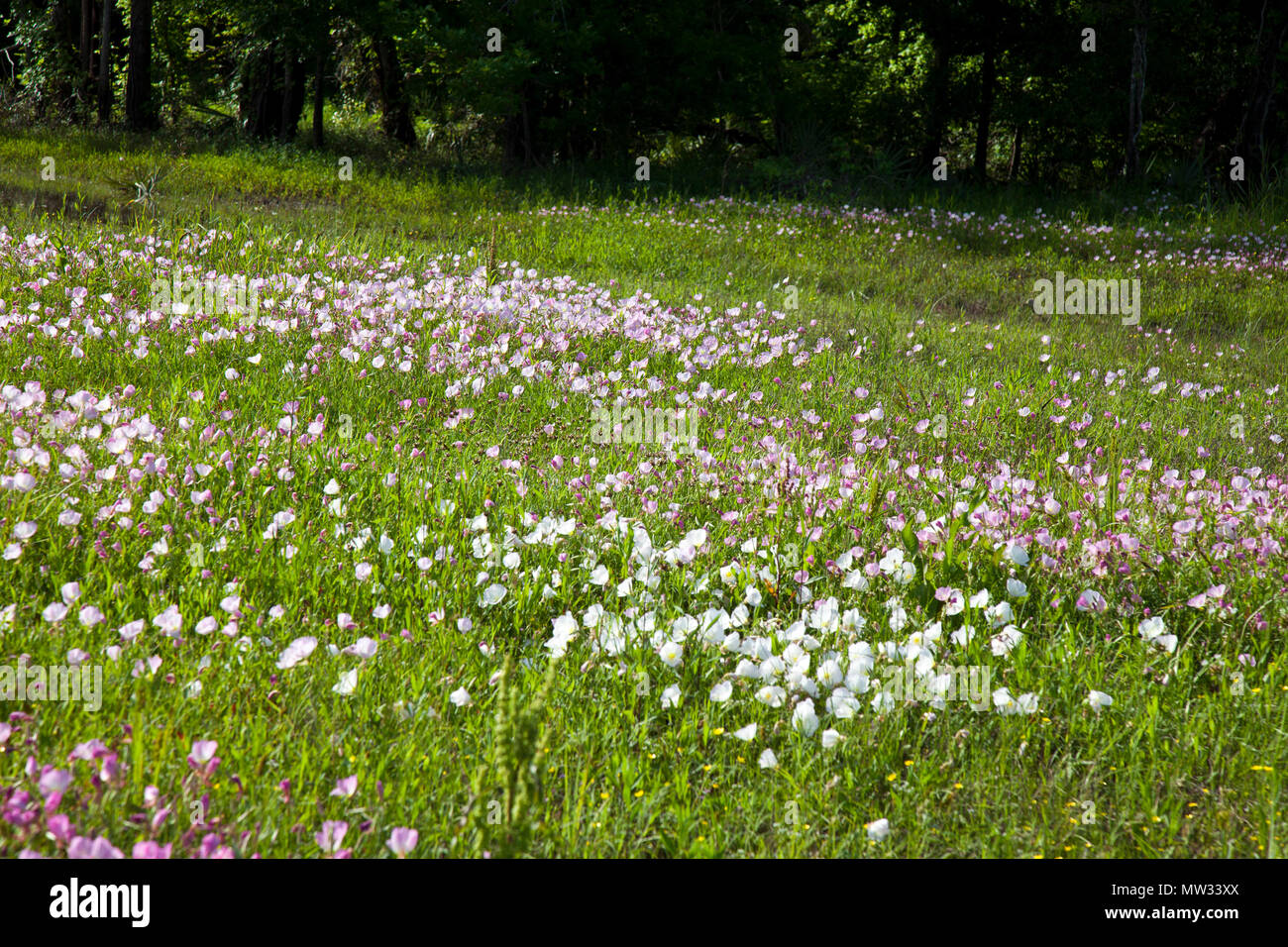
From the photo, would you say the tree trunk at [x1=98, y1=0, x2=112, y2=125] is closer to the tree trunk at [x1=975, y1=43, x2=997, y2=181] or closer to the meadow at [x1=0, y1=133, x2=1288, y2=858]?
the meadow at [x1=0, y1=133, x2=1288, y2=858]

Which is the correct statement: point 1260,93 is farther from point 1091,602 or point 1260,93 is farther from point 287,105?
point 287,105

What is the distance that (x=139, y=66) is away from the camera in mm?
16188

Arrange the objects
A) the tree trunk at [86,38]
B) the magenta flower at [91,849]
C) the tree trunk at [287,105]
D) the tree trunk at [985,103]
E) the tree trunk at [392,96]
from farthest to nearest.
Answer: the tree trunk at [86,38] → the tree trunk at [985,103] → the tree trunk at [287,105] → the tree trunk at [392,96] → the magenta flower at [91,849]

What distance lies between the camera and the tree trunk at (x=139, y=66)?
15.7 m

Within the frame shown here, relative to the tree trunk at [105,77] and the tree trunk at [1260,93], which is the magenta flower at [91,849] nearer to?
the tree trunk at [1260,93]

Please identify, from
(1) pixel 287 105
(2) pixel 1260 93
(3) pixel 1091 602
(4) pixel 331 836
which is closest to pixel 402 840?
(4) pixel 331 836

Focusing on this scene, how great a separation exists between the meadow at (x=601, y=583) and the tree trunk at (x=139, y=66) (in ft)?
39.5

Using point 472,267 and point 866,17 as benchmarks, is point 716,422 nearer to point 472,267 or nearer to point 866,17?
point 472,267

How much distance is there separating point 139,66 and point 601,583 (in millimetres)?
17612

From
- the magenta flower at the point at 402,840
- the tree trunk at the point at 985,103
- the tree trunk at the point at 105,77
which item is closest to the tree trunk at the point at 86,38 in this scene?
the tree trunk at the point at 105,77

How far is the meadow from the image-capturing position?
2029 mm

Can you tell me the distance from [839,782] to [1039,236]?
10.6 metres

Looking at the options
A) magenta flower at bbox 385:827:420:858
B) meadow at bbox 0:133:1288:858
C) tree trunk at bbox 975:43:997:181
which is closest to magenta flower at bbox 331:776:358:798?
meadow at bbox 0:133:1288:858

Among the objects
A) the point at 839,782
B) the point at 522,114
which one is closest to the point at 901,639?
the point at 839,782
